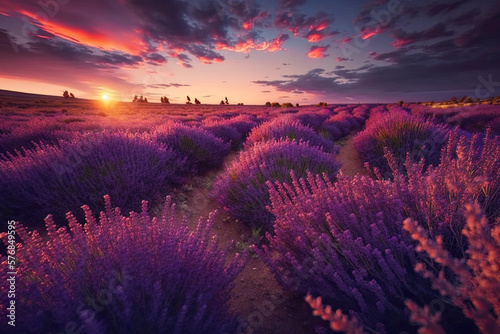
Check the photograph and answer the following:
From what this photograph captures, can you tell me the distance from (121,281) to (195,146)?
13.9ft

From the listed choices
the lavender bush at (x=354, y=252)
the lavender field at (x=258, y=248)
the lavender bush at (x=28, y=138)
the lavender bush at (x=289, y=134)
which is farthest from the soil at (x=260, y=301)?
the lavender bush at (x=28, y=138)

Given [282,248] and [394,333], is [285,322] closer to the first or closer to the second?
[282,248]

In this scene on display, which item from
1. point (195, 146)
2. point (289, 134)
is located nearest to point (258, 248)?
point (195, 146)

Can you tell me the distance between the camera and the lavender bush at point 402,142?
4719 mm

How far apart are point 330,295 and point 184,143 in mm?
4612

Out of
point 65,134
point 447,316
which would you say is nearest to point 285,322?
point 447,316

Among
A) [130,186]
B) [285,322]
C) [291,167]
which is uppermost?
[291,167]

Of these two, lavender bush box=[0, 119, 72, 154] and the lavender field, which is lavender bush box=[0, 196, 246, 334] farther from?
lavender bush box=[0, 119, 72, 154]

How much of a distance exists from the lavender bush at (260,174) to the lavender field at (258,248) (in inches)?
1.0

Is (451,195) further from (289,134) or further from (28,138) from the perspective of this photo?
(28,138)

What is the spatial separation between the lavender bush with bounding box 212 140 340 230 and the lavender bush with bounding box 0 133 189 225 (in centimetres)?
116

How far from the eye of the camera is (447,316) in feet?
3.91

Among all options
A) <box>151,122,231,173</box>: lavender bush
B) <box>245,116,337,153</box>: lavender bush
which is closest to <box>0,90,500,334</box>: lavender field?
<box>151,122,231,173</box>: lavender bush

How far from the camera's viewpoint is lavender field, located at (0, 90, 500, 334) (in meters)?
0.98
